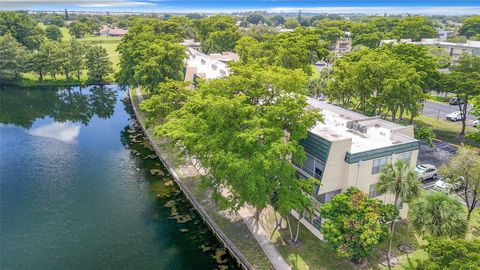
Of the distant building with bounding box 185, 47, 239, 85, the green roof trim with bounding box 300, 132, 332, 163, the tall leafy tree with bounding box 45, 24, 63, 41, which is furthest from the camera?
the tall leafy tree with bounding box 45, 24, 63, 41

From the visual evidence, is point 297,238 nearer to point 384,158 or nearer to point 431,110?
point 384,158

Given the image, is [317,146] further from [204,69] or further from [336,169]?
[204,69]

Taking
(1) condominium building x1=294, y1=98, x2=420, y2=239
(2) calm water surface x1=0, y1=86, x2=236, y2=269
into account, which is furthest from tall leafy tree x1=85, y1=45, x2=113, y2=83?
(1) condominium building x1=294, y1=98, x2=420, y2=239

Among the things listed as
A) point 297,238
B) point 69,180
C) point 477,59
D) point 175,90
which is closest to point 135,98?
point 175,90

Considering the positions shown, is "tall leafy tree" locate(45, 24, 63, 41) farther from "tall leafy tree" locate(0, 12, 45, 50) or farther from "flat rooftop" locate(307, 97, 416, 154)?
"flat rooftop" locate(307, 97, 416, 154)

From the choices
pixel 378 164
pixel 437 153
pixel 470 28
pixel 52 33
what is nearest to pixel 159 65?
pixel 378 164

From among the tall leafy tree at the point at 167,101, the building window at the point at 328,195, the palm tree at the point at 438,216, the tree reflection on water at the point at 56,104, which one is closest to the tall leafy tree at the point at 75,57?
the tree reflection on water at the point at 56,104
